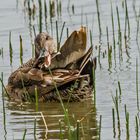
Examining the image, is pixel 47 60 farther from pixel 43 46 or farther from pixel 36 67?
pixel 43 46

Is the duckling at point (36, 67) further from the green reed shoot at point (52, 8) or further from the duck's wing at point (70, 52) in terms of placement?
the green reed shoot at point (52, 8)

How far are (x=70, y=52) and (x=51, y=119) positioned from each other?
1.16m

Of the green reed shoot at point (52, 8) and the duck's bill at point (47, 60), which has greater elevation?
the green reed shoot at point (52, 8)

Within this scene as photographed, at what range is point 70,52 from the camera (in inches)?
422

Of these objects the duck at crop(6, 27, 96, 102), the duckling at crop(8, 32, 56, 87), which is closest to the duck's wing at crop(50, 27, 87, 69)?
the duck at crop(6, 27, 96, 102)

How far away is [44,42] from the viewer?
38.0ft

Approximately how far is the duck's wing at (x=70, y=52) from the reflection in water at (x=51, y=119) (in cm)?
56

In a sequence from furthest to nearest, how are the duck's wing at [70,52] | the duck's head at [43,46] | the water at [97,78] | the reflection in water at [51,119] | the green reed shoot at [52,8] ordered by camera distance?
the green reed shoot at [52,8] → the duck's head at [43,46] → the duck's wing at [70,52] → the water at [97,78] → the reflection in water at [51,119]

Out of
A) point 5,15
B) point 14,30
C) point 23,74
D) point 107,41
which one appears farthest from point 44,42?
point 5,15

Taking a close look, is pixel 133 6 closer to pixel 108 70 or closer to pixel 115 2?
pixel 115 2

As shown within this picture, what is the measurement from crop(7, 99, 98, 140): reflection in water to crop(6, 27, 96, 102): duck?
5.9 inches

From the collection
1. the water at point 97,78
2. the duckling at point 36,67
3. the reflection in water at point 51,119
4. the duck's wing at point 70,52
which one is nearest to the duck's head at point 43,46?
the duckling at point 36,67

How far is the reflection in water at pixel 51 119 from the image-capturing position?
29.8 feet

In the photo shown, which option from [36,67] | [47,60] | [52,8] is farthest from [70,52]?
[52,8]
